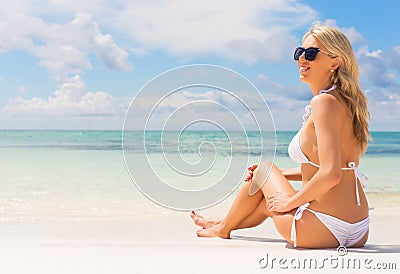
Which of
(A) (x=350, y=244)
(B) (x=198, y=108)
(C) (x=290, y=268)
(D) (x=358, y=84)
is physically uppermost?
(B) (x=198, y=108)

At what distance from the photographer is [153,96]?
4.56 metres

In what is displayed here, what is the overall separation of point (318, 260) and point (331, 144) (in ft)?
2.48

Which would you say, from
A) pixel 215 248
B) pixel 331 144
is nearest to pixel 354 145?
pixel 331 144

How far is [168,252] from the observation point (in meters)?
3.65

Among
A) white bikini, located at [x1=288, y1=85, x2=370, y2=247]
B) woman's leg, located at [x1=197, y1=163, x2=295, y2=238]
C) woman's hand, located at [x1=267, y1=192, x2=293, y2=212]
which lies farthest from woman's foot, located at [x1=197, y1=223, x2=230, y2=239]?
white bikini, located at [x1=288, y1=85, x2=370, y2=247]

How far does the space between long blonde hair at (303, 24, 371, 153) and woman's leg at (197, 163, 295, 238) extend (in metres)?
0.66

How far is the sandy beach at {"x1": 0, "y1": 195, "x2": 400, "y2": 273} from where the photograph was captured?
3.21 m

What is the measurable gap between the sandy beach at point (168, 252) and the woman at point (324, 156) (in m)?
0.15

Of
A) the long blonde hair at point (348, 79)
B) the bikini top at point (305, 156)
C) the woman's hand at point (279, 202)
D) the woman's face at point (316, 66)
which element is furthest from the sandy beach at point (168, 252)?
the woman's face at point (316, 66)

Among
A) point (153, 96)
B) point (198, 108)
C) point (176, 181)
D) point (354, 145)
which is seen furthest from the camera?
point (176, 181)

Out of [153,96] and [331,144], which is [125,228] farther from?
[331,144]

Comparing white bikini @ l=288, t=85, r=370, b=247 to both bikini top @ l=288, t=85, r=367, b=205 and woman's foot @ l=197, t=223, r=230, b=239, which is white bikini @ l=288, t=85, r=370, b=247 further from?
woman's foot @ l=197, t=223, r=230, b=239

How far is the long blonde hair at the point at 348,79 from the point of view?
3490 millimetres

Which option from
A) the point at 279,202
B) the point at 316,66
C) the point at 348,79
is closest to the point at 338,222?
the point at 279,202
